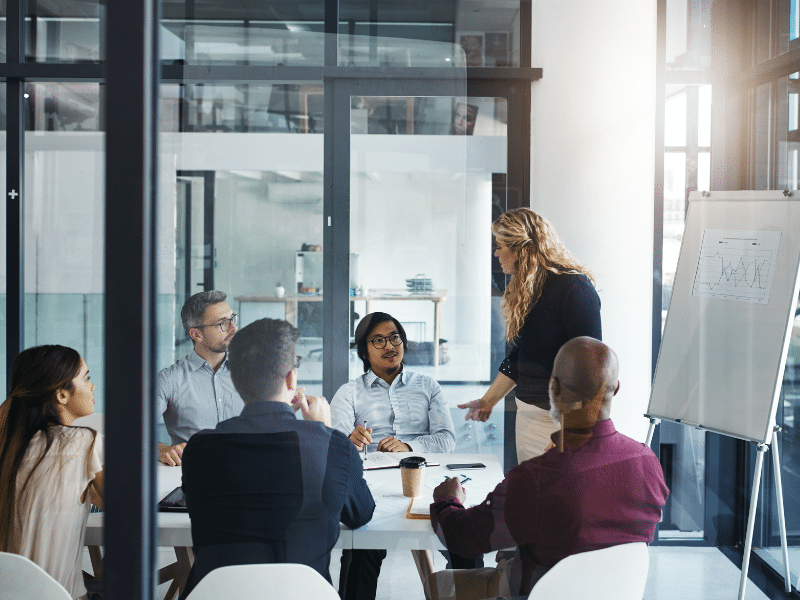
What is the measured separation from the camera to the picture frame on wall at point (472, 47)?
11.3 feet

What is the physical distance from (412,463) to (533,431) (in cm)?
41

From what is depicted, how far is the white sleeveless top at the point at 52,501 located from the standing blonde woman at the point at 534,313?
1.26m

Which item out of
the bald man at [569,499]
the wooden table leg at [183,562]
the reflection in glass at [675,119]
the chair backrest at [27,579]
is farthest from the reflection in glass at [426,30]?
the chair backrest at [27,579]

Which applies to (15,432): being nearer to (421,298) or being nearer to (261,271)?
(261,271)

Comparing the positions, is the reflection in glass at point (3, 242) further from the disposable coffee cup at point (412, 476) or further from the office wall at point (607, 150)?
the office wall at point (607, 150)

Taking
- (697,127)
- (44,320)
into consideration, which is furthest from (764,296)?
(44,320)

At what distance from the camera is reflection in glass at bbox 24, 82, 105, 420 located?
3.33m

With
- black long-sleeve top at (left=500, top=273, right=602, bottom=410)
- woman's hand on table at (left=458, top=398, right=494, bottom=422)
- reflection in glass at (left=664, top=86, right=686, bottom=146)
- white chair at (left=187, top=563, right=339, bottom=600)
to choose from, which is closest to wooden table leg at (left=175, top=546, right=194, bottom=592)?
white chair at (left=187, top=563, right=339, bottom=600)

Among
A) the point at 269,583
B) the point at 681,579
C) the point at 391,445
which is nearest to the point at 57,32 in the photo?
the point at 391,445

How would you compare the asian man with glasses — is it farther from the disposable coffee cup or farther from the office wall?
the office wall

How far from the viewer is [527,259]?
2.94 metres

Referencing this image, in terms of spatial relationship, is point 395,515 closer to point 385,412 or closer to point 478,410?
point 385,412

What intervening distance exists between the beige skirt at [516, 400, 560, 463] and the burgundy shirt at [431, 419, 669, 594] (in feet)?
0.22

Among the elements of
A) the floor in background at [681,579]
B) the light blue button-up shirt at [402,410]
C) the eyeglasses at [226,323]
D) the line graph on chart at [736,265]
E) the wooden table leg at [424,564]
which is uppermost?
the line graph on chart at [736,265]
